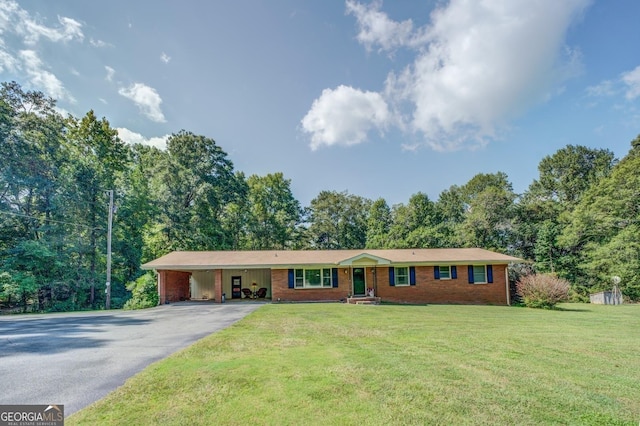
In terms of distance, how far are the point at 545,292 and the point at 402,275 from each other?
6.93 m

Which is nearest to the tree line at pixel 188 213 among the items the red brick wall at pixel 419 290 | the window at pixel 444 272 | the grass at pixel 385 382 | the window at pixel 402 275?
the red brick wall at pixel 419 290

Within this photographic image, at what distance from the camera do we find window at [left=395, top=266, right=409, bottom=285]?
1912 centimetres

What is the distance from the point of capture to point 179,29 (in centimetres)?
1336

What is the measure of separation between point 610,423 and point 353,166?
25.4 meters

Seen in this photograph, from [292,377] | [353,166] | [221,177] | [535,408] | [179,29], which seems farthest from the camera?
[221,177]

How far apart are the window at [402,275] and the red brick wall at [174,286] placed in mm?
13109

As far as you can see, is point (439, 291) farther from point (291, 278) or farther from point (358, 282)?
point (291, 278)

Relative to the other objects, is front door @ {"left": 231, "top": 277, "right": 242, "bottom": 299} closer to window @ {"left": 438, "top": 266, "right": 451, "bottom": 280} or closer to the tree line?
the tree line

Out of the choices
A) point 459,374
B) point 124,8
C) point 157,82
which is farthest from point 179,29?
point 459,374

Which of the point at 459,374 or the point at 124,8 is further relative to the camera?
the point at 124,8

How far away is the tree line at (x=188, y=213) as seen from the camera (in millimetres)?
22031

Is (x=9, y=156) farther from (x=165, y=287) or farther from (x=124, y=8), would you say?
(x=124, y=8)

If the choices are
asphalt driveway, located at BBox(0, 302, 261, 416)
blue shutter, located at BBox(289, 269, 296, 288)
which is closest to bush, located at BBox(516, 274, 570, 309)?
blue shutter, located at BBox(289, 269, 296, 288)

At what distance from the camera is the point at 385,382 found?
185 inches
